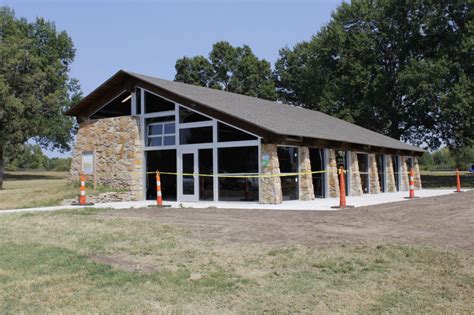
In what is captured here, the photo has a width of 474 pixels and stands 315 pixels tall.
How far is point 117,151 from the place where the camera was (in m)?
19.8

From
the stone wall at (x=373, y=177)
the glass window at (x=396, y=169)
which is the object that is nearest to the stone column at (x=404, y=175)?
the glass window at (x=396, y=169)

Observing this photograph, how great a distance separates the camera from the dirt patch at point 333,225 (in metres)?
7.94

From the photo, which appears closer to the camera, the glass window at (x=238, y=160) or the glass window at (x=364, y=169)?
the glass window at (x=238, y=160)

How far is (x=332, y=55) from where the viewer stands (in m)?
41.2

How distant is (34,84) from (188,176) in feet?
85.3

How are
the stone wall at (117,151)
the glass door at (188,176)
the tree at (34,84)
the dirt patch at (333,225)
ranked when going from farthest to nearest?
the tree at (34,84) → the stone wall at (117,151) → the glass door at (188,176) → the dirt patch at (333,225)

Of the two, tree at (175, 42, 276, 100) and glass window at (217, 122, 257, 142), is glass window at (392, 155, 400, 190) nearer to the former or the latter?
glass window at (217, 122, 257, 142)

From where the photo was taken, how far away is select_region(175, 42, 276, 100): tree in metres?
51.3

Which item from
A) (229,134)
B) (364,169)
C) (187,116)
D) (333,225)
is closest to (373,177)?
(364,169)

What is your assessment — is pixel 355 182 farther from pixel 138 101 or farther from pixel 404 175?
pixel 138 101

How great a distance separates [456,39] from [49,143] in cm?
3772

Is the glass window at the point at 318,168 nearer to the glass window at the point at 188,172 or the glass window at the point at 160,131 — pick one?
the glass window at the point at 188,172

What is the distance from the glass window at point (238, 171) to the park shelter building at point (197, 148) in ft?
0.11

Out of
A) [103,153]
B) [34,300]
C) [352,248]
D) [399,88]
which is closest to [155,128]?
[103,153]
